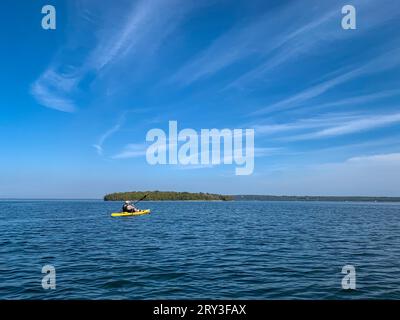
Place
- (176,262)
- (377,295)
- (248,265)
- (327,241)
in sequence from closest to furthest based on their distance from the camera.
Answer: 1. (377,295)
2. (248,265)
3. (176,262)
4. (327,241)

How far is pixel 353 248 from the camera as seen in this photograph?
2861 centimetres

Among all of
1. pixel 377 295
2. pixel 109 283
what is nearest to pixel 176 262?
pixel 109 283

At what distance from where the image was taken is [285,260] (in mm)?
23281

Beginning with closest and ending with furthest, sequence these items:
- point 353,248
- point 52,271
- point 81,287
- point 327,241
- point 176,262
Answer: point 52,271 < point 81,287 < point 176,262 < point 353,248 < point 327,241

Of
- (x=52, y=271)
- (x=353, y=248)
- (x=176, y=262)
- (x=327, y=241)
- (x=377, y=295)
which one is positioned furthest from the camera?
(x=327, y=241)
